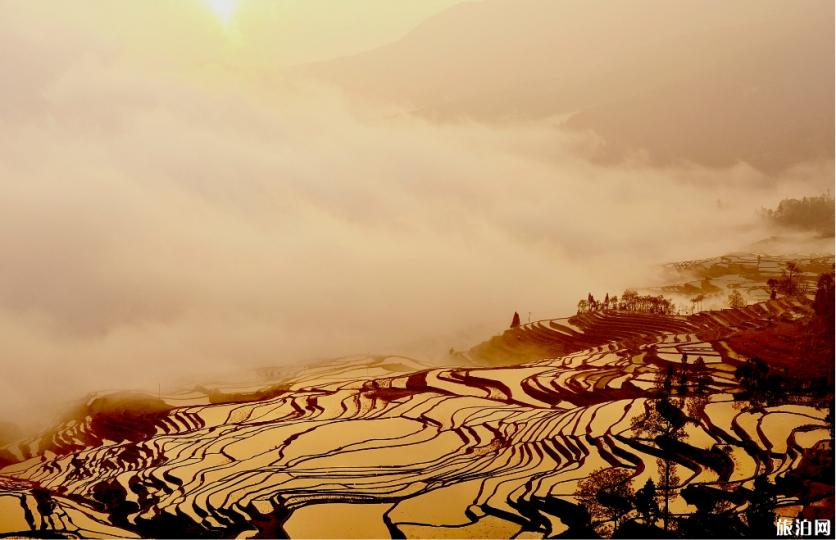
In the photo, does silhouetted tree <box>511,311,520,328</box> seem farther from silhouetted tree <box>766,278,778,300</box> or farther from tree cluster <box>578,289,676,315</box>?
silhouetted tree <box>766,278,778,300</box>

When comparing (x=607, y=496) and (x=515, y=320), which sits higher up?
(x=515, y=320)

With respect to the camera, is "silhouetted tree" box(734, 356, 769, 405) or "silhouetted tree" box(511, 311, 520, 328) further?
"silhouetted tree" box(511, 311, 520, 328)

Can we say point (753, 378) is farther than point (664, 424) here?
Yes

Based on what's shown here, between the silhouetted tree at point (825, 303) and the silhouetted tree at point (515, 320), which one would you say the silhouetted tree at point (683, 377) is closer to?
the silhouetted tree at point (825, 303)

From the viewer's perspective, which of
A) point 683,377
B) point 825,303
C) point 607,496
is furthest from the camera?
point 683,377

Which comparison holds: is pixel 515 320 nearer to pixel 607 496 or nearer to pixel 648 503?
pixel 607 496

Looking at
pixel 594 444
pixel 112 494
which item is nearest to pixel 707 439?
pixel 594 444

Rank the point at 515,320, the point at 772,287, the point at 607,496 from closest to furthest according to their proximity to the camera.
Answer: the point at 607,496, the point at 772,287, the point at 515,320

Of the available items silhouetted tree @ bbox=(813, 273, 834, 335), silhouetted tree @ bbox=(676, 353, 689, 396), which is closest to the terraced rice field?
silhouetted tree @ bbox=(676, 353, 689, 396)

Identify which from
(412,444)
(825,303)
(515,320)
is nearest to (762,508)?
(825,303)
